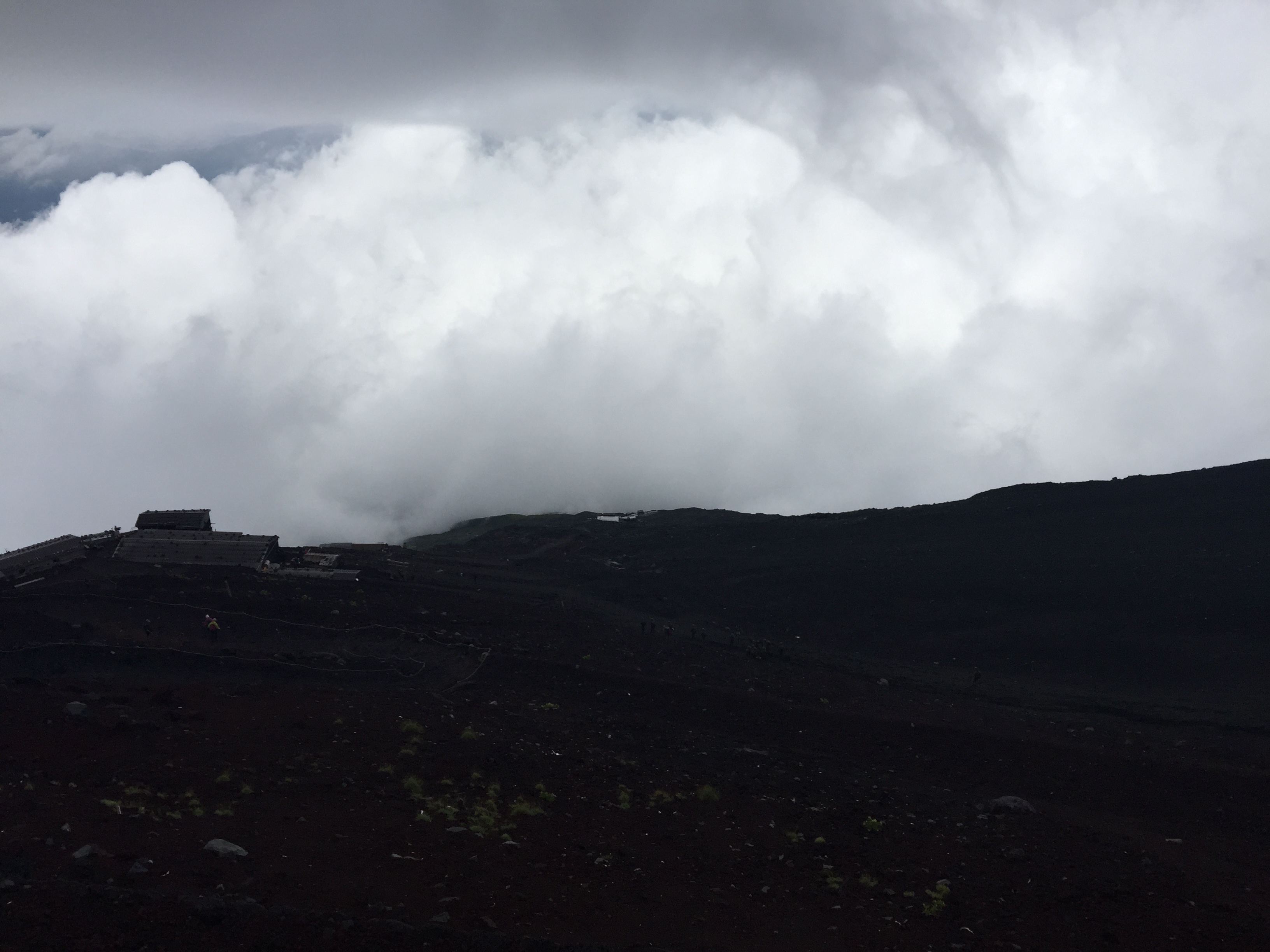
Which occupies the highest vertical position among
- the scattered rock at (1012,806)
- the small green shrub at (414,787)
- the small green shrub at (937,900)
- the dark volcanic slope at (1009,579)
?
the dark volcanic slope at (1009,579)

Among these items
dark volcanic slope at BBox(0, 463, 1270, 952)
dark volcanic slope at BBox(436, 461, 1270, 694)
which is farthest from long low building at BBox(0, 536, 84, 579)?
dark volcanic slope at BBox(436, 461, 1270, 694)

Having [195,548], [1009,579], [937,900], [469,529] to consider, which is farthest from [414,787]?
[469,529]

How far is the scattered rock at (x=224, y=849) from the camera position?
18141 millimetres

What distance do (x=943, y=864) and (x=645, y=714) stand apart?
11.4m

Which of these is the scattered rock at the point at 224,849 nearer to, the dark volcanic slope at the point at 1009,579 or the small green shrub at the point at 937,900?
the small green shrub at the point at 937,900

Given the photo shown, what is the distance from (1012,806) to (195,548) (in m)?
32.6

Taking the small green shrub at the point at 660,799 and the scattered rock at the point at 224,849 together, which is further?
the small green shrub at the point at 660,799

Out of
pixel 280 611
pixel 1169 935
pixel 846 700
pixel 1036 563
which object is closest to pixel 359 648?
pixel 280 611

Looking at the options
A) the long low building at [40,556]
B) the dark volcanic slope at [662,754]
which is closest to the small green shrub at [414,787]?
the dark volcanic slope at [662,754]

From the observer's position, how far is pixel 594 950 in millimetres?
16391

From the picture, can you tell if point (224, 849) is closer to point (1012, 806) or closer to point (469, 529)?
point (1012, 806)

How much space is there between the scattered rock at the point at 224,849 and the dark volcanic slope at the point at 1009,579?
2818 centimetres

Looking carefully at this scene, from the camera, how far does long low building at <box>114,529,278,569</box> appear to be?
42.8 metres

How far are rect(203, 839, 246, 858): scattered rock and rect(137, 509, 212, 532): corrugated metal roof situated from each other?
30.5 meters
